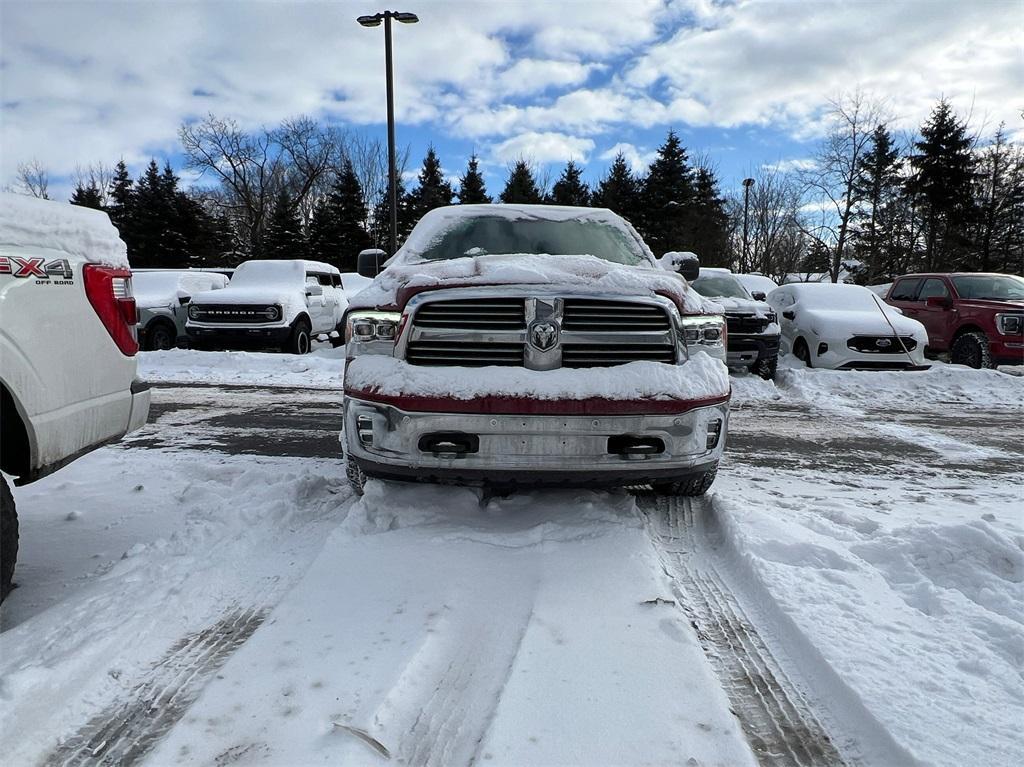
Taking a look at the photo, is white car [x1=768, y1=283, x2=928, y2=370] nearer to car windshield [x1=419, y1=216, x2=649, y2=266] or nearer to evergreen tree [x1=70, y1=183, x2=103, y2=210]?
car windshield [x1=419, y1=216, x2=649, y2=266]

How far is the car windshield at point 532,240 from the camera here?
14.0 feet

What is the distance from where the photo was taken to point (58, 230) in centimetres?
241

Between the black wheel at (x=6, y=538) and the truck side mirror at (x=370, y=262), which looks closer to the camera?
the black wheel at (x=6, y=538)

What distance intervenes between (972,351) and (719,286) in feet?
13.8

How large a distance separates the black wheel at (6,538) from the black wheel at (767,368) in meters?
8.94

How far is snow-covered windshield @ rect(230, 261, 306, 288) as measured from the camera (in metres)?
12.2

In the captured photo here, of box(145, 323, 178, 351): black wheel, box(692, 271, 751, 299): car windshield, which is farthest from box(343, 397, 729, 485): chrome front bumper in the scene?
box(145, 323, 178, 351): black wheel

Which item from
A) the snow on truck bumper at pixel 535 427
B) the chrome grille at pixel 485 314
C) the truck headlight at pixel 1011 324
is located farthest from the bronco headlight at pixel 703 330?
the truck headlight at pixel 1011 324

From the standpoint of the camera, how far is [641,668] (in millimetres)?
1913

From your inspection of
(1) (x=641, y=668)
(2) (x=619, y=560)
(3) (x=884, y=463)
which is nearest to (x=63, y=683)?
(1) (x=641, y=668)

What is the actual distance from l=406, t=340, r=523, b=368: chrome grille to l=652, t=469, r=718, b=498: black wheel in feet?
3.76

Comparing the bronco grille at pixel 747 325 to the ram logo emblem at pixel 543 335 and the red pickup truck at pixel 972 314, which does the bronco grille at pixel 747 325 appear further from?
the ram logo emblem at pixel 543 335

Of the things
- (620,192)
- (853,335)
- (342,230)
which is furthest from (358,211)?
(853,335)

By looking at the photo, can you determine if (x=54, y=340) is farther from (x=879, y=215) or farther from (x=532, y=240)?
(x=879, y=215)
